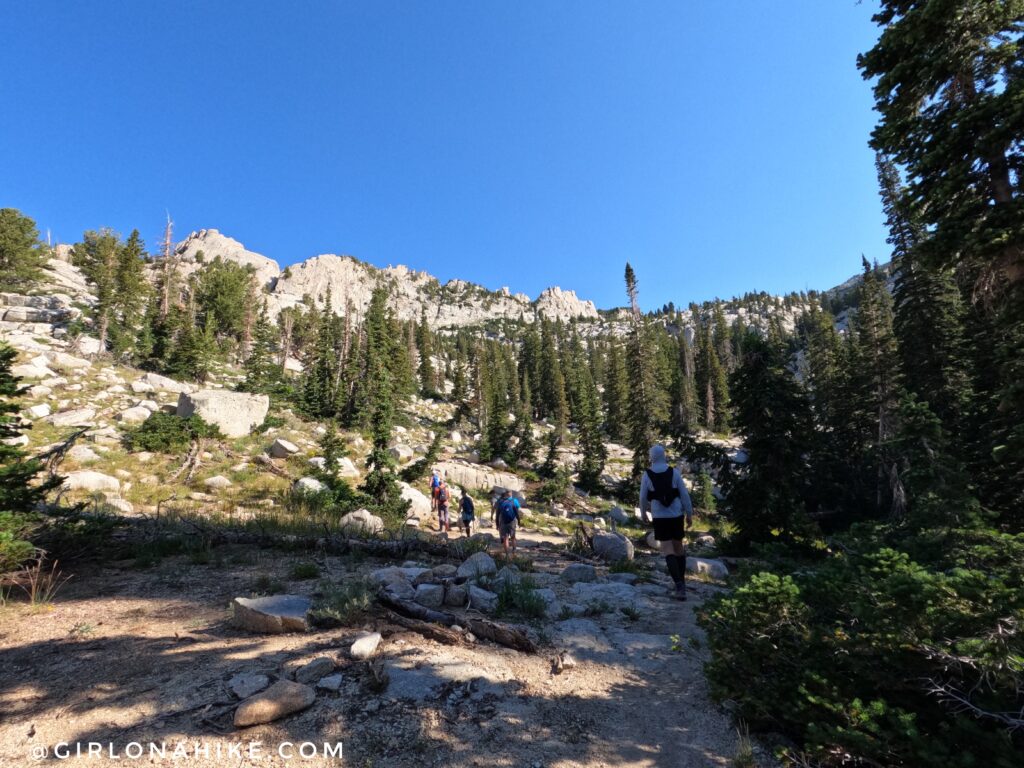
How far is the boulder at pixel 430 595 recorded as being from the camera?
5.97 m

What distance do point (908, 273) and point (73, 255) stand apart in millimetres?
103834

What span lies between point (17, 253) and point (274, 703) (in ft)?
226

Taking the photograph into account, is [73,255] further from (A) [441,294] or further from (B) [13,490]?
(A) [441,294]

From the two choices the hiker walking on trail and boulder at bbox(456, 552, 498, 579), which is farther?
boulder at bbox(456, 552, 498, 579)

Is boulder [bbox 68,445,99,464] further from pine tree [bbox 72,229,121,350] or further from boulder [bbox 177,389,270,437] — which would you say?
pine tree [bbox 72,229,121,350]

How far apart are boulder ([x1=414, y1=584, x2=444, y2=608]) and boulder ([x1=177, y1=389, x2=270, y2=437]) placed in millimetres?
20858

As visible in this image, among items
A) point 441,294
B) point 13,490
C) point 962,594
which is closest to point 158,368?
point 13,490

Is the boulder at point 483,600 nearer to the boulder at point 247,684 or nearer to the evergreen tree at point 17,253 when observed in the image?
the boulder at point 247,684

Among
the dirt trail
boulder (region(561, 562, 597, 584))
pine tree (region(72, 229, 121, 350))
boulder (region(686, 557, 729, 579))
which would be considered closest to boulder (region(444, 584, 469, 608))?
the dirt trail

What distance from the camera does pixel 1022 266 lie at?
571 cm

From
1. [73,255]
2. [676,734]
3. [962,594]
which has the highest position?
[73,255]

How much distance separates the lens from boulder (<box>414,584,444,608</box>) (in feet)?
19.6

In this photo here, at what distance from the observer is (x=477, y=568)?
7.66 meters

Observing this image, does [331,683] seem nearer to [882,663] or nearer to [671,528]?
[882,663]
